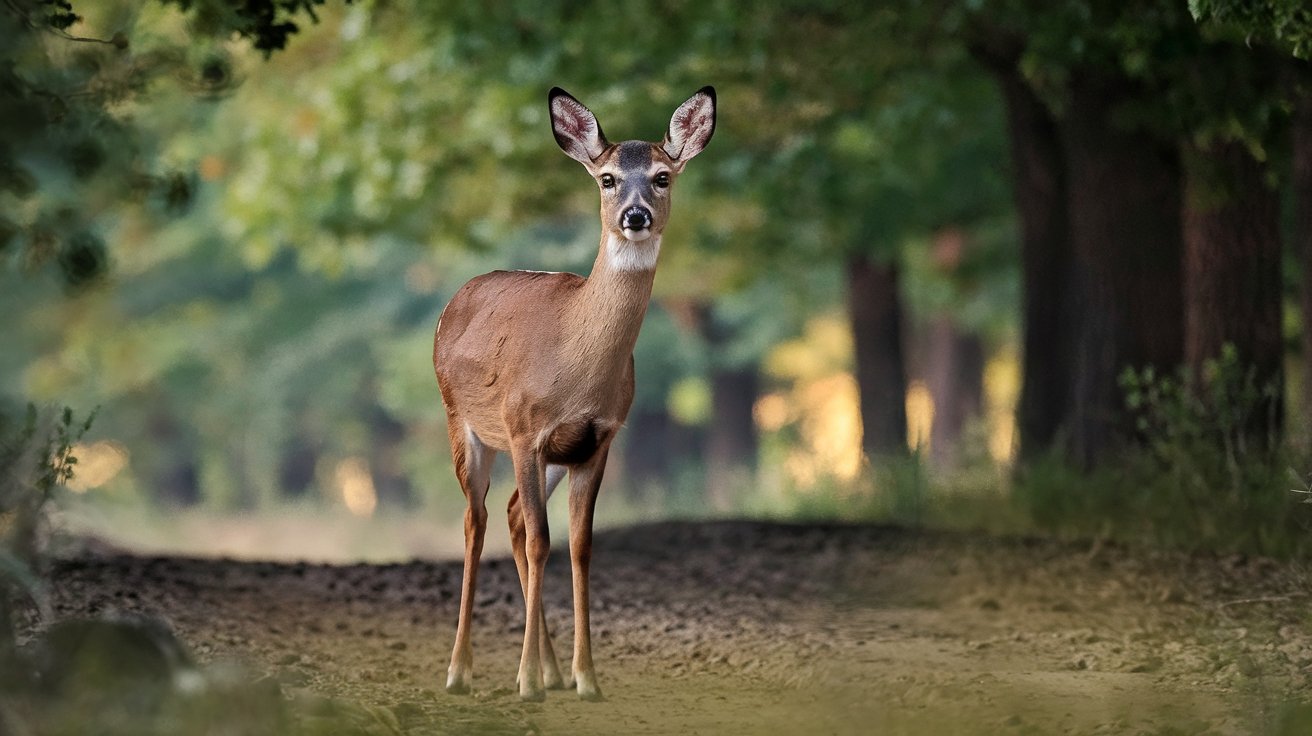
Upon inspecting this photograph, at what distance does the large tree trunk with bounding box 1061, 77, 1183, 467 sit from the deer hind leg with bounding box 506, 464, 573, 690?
7.07 meters

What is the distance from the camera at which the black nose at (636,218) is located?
7.10 meters

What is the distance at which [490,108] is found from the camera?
56.1 feet

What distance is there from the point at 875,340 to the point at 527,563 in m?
14.4

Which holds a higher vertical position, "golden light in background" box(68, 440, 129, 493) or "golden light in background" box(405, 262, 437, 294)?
"golden light in background" box(405, 262, 437, 294)

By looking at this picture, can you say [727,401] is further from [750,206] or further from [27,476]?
[27,476]

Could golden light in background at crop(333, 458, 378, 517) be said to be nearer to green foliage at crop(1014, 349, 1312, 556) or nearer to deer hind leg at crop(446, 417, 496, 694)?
green foliage at crop(1014, 349, 1312, 556)

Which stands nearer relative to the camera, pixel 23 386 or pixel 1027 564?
pixel 1027 564

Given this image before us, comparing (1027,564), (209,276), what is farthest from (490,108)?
(209,276)

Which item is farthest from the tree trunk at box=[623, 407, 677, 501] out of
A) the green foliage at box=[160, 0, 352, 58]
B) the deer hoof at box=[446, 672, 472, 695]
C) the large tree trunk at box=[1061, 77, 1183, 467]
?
the deer hoof at box=[446, 672, 472, 695]

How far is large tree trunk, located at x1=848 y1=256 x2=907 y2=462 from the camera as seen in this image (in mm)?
21750

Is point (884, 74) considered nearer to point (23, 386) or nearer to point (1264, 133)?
point (1264, 133)

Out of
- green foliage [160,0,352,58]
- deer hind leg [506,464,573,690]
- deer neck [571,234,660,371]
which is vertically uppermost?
green foliage [160,0,352,58]

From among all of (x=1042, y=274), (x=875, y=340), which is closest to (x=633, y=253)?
(x=1042, y=274)

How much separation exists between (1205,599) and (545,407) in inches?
169
